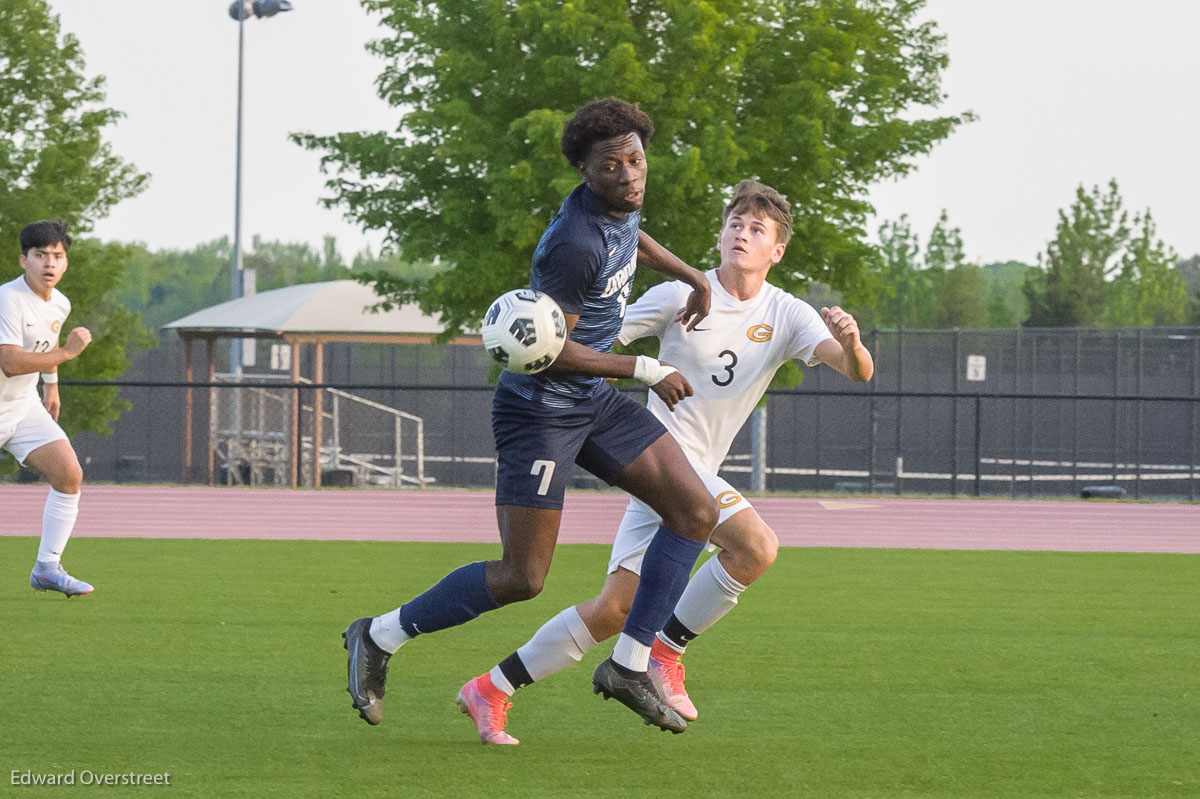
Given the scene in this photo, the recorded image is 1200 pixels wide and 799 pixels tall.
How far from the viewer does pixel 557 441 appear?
16.6 ft

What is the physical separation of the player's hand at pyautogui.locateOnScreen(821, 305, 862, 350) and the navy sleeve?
3.37 feet

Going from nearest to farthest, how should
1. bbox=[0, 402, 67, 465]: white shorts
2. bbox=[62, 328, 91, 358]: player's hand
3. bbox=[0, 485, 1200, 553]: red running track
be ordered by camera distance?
bbox=[62, 328, 91, 358]: player's hand
bbox=[0, 402, 67, 465]: white shorts
bbox=[0, 485, 1200, 553]: red running track

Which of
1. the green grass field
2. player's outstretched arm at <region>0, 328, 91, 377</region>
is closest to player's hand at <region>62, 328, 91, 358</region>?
player's outstretched arm at <region>0, 328, 91, 377</region>

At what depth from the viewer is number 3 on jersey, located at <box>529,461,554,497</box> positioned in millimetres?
5047

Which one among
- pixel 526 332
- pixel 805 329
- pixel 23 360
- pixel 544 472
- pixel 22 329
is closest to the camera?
pixel 526 332

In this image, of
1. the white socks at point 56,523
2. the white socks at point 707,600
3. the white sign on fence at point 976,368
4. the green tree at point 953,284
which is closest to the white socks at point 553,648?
the white socks at point 707,600

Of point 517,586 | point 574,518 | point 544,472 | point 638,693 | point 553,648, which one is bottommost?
point 574,518

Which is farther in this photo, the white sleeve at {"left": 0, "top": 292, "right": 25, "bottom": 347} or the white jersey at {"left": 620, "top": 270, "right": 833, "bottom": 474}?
the white sleeve at {"left": 0, "top": 292, "right": 25, "bottom": 347}

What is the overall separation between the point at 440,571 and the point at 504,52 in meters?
12.6

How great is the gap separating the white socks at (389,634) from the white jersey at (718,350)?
1409mm

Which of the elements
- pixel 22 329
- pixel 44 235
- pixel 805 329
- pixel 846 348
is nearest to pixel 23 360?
pixel 22 329

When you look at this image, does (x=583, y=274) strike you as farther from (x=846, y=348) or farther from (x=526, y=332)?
(x=846, y=348)

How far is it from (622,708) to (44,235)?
4.58m

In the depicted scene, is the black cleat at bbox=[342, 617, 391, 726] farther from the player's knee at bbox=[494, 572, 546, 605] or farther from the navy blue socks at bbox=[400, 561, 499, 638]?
the player's knee at bbox=[494, 572, 546, 605]
